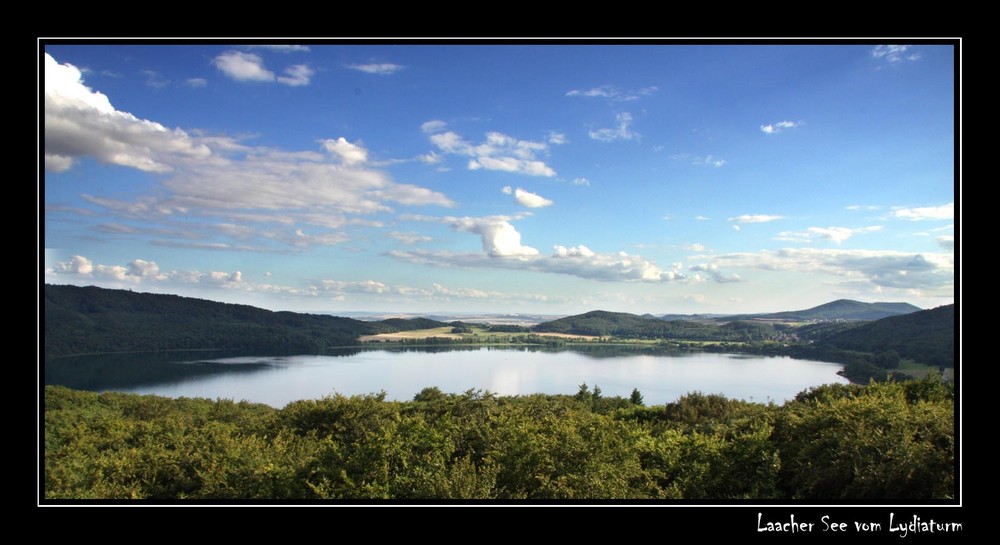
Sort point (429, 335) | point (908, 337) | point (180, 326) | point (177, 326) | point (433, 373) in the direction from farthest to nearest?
1. point (180, 326)
2. point (177, 326)
3. point (429, 335)
4. point (908, 337)
5. point (433, 373)

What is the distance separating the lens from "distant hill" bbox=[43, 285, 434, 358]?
6462 cm

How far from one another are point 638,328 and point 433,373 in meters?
59.7

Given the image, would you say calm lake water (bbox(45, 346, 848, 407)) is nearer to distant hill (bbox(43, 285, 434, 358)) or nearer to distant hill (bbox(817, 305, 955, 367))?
distant hill (bbox(43, 285, 434, 358))

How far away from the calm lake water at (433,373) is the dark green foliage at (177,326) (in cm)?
251

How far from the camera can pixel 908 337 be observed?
160ft

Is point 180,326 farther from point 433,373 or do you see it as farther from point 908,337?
point 908,337

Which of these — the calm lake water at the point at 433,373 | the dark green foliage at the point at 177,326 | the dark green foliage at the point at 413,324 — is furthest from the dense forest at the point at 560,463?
the dark green foliage at the point at 413,324

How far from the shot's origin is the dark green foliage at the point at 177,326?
64562 millimetres

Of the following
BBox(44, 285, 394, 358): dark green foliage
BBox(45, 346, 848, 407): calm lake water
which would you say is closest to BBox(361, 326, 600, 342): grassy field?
BBox(44, 285, 394, 358): dark green foliage

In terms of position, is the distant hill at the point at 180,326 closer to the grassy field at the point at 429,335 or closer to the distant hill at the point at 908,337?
the grassy field at the point at 429,335

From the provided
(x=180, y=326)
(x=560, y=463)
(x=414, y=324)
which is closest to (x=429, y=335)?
(x=414, y=324)
